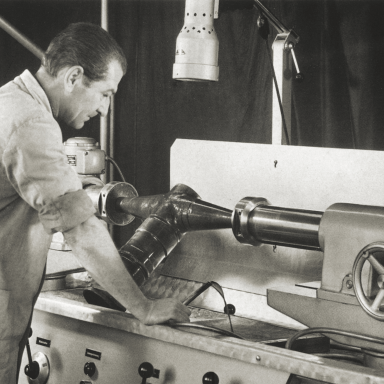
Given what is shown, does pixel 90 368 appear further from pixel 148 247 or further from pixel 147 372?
pixel 148 247

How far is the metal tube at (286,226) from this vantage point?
1.41 metres

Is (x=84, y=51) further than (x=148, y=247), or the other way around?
(x=148, y=247)

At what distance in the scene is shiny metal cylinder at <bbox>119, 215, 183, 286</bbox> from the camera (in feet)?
5.27

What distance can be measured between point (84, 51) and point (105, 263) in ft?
1.45

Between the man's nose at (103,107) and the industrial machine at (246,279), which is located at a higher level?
the man's nose at (103,107)

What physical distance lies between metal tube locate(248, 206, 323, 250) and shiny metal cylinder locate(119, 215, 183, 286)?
0.26m

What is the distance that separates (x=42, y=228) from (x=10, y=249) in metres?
0.08

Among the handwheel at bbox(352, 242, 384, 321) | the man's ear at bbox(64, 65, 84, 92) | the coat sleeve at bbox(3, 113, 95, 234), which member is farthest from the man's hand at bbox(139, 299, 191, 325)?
the man's ear at bbox(64, 65, 84, 92)

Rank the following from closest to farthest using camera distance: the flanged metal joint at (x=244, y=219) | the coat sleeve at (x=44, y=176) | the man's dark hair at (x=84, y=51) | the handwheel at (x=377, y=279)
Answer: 1. the handwheel at (x=377, y=279)
2. the coat sleeve at (x=44, y=176)
3. the man's dark hair at (x=84, y=51)
4. the flanged metal joint at (x=244, y=219)

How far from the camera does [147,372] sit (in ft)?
4.48

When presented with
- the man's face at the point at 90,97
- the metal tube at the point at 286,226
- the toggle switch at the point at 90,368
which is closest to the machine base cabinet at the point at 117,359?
the toggle switch at the point at 90,368

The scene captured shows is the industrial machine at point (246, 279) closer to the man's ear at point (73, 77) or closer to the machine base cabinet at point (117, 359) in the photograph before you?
the machine base cabinet at point (117, 359)

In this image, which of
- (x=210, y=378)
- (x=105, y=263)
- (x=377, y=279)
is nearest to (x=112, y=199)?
(x=105, y=263)

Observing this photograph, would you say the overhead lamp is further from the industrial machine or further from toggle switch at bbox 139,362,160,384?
toggle switch at bbox 139,362,160,384
